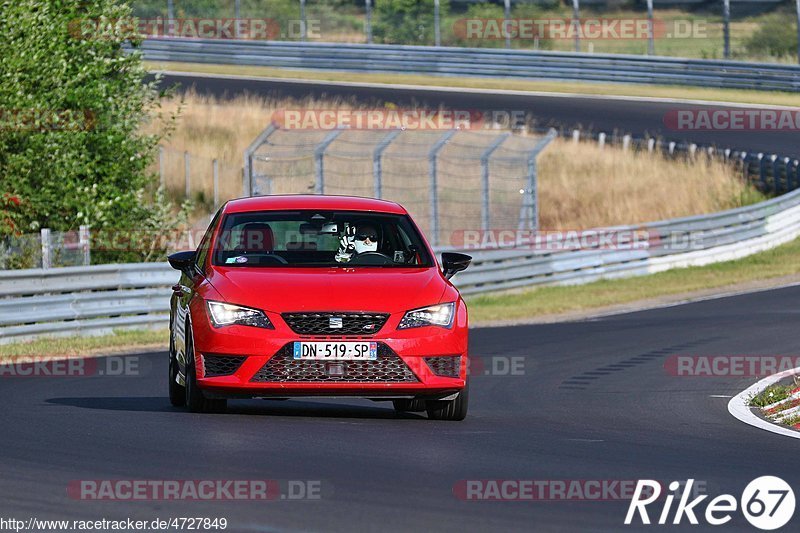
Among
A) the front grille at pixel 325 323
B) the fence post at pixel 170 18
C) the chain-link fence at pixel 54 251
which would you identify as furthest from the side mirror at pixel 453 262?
the fence post at pixel 170 18

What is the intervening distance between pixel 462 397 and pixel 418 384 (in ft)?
2.03

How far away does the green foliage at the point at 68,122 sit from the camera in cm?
2277

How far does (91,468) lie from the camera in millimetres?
8344

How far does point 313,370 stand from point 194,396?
1.05 meters

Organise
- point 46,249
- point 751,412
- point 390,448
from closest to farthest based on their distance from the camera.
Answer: point 390,448
point 751,412
point 46,249

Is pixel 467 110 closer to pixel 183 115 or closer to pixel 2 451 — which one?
pixel 183 115

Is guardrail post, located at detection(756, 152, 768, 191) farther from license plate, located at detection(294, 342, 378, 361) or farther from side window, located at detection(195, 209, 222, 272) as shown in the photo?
license plate, located at detection(294, 342, 378, 361)

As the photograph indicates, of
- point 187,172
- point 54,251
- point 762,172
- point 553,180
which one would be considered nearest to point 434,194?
point 187,172

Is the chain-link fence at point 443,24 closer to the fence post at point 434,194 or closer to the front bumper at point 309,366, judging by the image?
the fence post at point 434,194

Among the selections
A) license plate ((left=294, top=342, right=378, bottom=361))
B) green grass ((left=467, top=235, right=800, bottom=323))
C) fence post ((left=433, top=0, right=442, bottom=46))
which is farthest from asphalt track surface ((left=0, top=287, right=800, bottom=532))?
fence post ((left=433, top=0, right=442, bottom=46))

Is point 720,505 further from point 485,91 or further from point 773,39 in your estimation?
point 773,39

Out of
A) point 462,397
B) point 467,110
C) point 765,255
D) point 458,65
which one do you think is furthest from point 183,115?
point 462,397

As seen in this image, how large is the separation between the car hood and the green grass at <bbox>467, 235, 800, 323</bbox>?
12317 millimetres

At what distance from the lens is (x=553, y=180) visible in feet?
117
